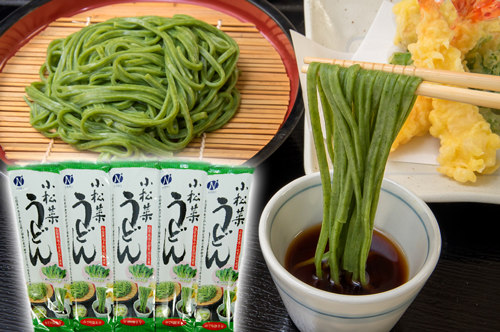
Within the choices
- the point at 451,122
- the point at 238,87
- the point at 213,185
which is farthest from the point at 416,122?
the point at 213,185

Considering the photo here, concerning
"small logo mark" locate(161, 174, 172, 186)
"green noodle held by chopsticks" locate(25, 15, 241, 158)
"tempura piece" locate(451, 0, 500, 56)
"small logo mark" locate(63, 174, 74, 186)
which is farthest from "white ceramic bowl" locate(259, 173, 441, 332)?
"tempura piece" locate(451, 0, 500, 56)

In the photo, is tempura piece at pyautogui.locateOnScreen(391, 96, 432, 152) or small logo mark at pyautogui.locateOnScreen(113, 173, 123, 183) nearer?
small logo mark at pyautogui.locateOnScreen(113, 173, 123, 183)

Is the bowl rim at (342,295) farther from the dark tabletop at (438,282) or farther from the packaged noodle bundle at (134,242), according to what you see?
the packaged noodle bundle at (134,242)

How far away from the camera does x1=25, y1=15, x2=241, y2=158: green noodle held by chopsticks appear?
6.10ft

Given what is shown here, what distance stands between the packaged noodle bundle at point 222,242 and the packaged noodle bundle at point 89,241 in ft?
0.78

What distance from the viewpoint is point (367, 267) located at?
120 centimetres

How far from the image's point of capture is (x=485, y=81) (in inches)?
36.0

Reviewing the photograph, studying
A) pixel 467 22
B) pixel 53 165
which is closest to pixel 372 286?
pixel 53 165

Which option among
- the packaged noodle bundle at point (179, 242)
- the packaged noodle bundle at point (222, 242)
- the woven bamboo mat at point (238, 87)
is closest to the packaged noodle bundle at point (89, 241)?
the packaged noodle bundle at point (179, 242)

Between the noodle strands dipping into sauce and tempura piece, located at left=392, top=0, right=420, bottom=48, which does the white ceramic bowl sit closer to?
the noodle strands dipping into sauce

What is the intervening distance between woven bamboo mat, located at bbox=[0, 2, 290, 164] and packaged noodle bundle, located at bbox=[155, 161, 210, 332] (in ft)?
1.96

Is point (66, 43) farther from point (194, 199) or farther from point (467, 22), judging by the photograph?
point (467, 22)

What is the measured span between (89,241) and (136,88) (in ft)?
3.27

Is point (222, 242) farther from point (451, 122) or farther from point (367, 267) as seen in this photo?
point (451, 122)
